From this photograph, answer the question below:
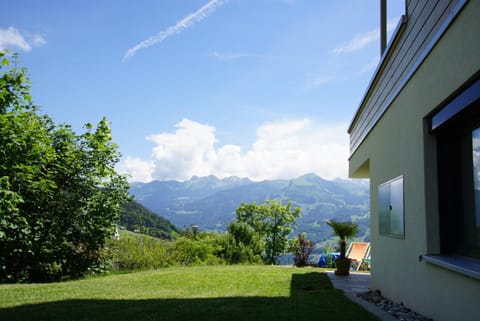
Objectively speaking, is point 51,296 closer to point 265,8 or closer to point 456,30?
point 456,30

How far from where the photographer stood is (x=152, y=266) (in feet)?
45.8

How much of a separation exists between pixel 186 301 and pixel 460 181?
4415mm

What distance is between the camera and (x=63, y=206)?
37.3 feet

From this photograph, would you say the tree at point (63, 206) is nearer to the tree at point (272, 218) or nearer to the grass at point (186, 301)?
the grass at point (186, 301)

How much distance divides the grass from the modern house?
1.06 metres

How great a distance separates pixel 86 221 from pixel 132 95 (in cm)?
793

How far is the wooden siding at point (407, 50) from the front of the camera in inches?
167

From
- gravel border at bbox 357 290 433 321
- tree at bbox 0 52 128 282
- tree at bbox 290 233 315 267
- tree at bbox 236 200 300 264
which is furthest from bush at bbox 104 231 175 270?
tree at bbox 236 200 300 264

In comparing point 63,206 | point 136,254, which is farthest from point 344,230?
point 63,206

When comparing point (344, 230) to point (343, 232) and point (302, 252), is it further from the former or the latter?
point (302, 252)

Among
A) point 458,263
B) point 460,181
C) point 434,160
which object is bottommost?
point 458,263

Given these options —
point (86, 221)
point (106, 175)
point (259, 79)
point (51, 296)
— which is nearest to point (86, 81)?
point (106, 175)

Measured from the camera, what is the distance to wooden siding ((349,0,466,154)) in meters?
4.25

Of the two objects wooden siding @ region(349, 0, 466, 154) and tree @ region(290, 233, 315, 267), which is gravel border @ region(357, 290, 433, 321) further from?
tree @ region(290, 233, 315, 267)
